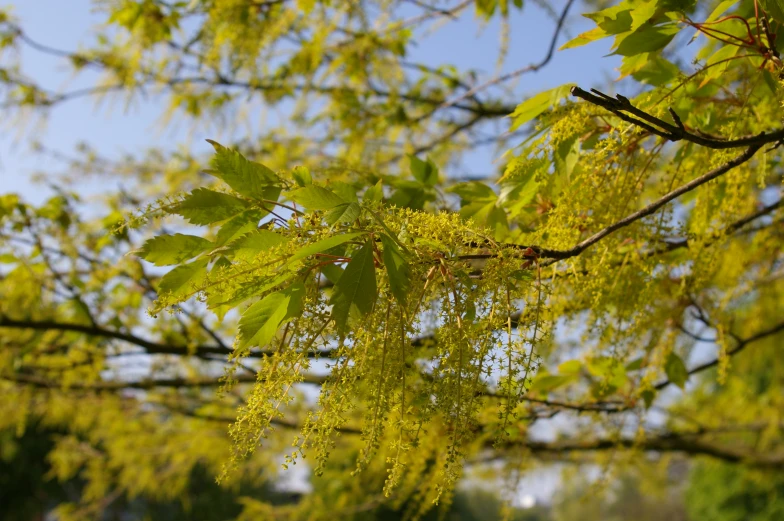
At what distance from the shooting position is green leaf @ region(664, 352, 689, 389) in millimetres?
1946

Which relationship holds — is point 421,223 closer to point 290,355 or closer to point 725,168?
point 290,355

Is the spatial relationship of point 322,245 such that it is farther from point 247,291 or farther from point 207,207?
point 207,207

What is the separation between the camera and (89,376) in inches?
122

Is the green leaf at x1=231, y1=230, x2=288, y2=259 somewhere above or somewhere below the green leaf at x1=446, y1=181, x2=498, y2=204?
below

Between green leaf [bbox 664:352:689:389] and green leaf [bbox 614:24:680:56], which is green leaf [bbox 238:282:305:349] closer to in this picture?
green leaf [bbox 614:24:680:56]

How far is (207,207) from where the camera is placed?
107 centimetres

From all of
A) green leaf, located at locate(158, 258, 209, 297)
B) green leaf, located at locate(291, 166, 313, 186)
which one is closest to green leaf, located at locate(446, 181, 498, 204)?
green leaf, located at locate(291, 166, 313, 186)

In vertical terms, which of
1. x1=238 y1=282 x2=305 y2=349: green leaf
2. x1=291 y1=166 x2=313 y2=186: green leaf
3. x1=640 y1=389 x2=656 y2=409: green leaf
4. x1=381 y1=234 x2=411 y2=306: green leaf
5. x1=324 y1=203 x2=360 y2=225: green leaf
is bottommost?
x1=238 y1=282 x2=305 y2=349: green leaf

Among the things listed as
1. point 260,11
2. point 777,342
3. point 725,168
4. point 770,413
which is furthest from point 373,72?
point 770,413

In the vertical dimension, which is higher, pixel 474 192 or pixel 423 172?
pixel 423 172

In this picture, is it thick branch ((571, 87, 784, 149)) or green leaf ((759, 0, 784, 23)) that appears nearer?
thick branch ((571, 87, 784, 149))

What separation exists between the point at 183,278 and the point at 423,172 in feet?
2.95

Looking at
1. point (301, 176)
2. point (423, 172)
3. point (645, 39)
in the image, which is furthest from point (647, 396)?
point (301, 176)

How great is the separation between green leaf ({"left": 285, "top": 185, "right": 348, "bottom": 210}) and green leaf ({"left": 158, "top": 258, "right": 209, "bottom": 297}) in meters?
0.24
